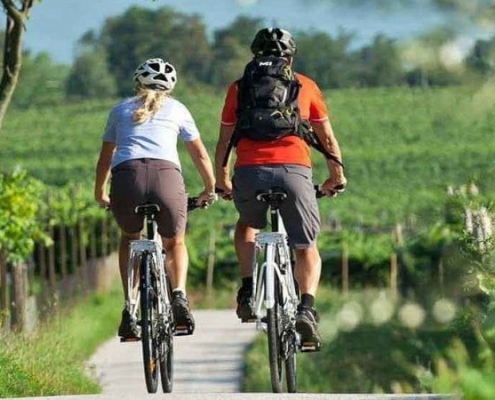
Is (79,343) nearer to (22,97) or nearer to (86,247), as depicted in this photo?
(86,247)

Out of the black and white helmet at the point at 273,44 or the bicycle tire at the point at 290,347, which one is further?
the bicycle tire at the point at 290,347

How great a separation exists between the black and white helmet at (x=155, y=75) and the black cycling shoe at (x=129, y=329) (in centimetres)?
102

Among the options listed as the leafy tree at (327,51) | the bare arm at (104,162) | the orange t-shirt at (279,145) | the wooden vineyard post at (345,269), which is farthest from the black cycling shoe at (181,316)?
the wooden vineyard post at (345,269)

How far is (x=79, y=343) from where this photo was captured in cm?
1944

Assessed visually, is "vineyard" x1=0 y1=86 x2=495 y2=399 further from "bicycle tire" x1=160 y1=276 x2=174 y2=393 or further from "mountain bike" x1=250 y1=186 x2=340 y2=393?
"bicycle tire" x1=160 y1=276 x2=174 y2=393

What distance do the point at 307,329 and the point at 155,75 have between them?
130cm

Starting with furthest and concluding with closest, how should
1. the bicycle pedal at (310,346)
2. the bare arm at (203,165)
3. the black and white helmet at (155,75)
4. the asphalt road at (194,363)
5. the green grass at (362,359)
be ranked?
the green grass at (362,359)
the asphalt road at (194,363)
the bare arm at (203,165)
the black and white helmet at (155,75)
the bicycle pedal at (310,346)

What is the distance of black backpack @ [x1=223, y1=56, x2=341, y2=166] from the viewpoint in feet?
22.4

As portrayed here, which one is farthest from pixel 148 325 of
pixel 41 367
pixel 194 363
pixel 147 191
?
pixel 194 363

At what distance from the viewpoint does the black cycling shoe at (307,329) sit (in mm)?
7094

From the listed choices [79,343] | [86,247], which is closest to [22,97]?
[86,247]

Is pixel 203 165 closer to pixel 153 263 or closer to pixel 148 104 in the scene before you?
pixel 148 104

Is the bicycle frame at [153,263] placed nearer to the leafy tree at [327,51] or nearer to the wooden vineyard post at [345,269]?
the leafy tree at [327,51]

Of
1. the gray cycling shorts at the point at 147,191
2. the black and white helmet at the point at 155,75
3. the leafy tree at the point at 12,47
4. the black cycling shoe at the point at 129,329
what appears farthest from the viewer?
the leafy tree at the point at 12,47
